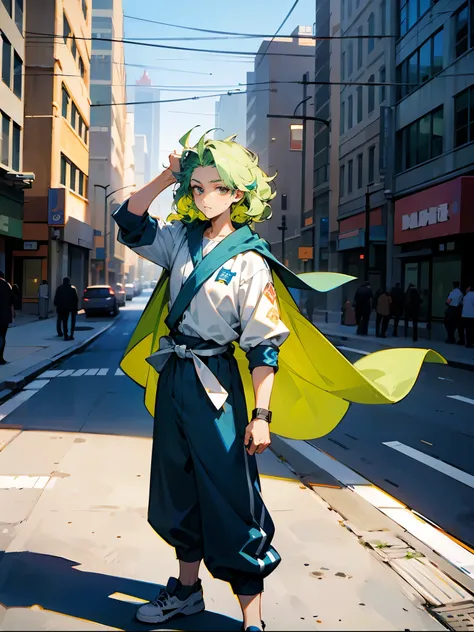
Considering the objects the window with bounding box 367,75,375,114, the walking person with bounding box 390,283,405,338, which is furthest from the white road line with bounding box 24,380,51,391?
the window with bounding box 367,75,375,114

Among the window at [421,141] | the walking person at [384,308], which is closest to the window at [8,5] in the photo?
the window at [421,141]

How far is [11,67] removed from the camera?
83.6ft

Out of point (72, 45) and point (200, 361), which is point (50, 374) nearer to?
point (200, 361)

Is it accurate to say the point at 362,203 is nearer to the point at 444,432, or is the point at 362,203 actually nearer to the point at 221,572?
the point at 444,432

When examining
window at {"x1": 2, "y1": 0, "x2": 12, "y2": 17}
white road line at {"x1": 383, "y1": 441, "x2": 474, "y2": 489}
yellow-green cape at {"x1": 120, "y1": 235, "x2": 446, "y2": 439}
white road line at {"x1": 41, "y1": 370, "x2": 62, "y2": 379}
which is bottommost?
white road line at {"x1": 41, "y1": 370, "x2": 62, "y2": 379}

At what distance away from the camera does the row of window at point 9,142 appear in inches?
966

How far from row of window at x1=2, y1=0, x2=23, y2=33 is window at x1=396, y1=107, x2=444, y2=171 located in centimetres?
1587

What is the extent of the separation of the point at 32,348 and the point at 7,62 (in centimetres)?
1343

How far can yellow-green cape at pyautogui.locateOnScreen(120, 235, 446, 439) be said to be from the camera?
2.93m

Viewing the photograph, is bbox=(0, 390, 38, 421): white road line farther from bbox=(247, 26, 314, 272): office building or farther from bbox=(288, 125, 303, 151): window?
bbox=(288, 125, 303, 151): window

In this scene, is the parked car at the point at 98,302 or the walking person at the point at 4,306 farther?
the parked car at the point at 98,302

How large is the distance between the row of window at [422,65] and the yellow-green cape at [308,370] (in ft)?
71.9

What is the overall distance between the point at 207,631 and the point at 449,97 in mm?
23803

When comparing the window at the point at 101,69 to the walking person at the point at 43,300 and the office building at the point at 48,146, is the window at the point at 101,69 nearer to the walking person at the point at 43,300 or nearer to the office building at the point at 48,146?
the office building at the point at 48,146
